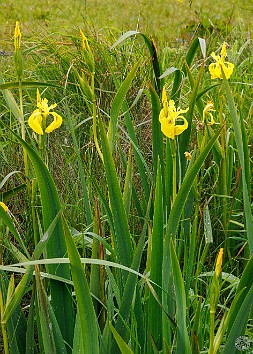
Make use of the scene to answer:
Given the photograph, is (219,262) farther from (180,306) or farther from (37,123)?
(37,123)

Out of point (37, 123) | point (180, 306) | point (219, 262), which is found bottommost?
point (180, 306)

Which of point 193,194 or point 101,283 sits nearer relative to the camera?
point 101,283

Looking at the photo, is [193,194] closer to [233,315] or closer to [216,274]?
[233,315]

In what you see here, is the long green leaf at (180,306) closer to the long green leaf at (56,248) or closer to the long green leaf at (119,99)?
the long green leaf at (56,248)

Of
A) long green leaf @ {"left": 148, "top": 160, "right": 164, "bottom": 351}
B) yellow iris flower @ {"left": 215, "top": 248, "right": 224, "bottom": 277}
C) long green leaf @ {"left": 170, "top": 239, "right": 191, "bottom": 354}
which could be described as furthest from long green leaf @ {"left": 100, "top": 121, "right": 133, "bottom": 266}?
yellow iris flower @ {"left": 215, "top": 248, "right": 224, "bottom": 277}

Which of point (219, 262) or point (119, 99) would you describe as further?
point (119, 99)

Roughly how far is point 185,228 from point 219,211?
1.58 ft

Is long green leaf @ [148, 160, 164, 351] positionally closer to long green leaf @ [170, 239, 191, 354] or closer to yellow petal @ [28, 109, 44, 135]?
long green leaf @ [170, 239, 191, 354]

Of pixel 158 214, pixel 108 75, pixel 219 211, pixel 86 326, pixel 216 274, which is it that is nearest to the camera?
pixel 216 274

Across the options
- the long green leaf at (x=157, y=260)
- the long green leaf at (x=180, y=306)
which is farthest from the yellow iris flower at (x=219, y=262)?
the long green leaf at (x=157, y=260)

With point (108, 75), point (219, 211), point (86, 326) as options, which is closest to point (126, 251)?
point (86, 326)

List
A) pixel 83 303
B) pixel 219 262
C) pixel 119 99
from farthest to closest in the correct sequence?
pixel 119 99
pixel 83 303
pixel 219 262

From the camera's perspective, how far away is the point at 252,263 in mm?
804

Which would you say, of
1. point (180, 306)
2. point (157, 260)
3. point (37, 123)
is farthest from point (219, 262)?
point (37, 123)
